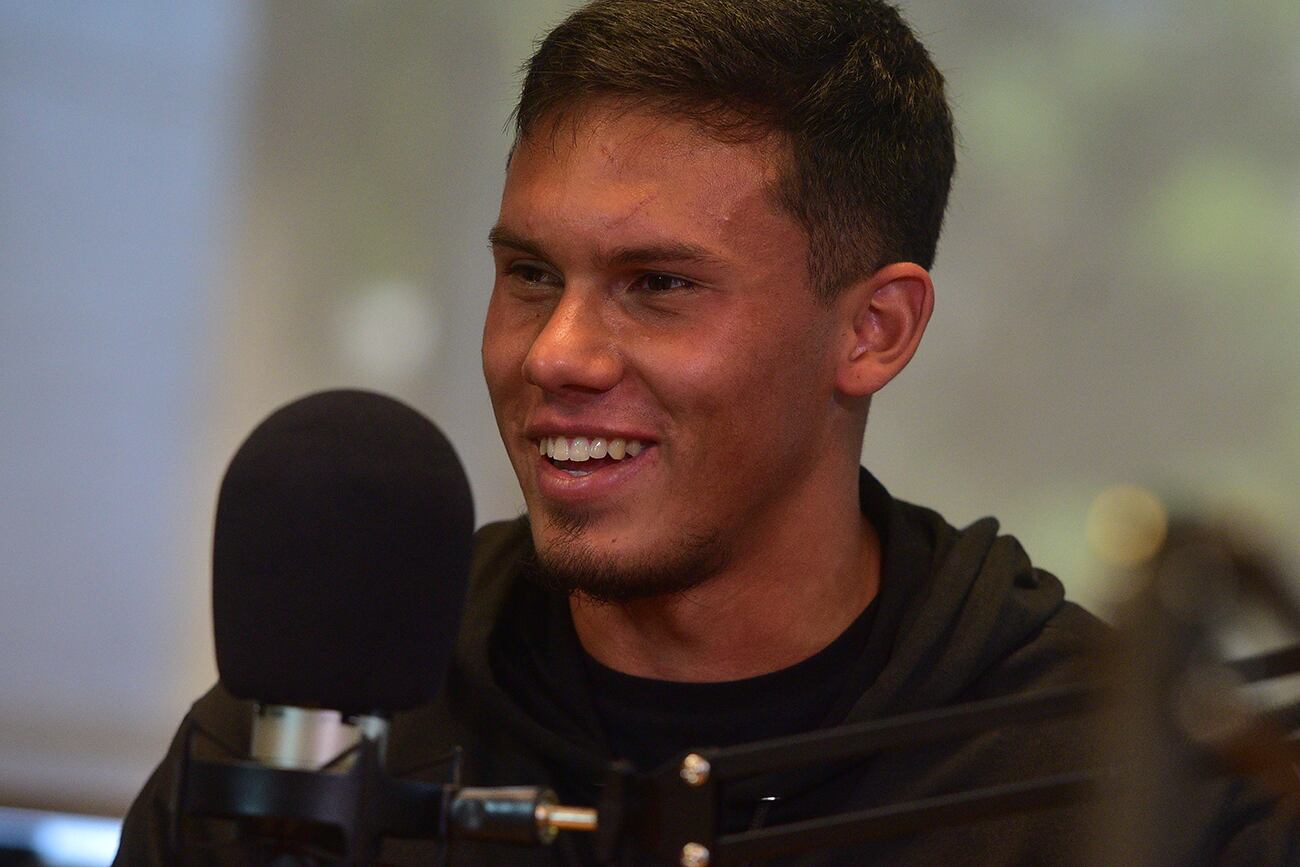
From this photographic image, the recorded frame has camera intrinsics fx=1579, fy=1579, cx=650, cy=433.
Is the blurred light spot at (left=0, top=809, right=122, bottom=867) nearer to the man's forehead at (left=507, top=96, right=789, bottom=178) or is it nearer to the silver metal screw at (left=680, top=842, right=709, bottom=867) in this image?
the man's forehead at (left=507, top=96, right=789, bottom=178)

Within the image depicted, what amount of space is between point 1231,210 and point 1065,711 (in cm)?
192

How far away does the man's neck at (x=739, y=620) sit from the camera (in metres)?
1.53

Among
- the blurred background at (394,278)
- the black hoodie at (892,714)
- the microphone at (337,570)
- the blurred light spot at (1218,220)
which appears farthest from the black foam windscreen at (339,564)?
the blurred light spot at (1218,220)

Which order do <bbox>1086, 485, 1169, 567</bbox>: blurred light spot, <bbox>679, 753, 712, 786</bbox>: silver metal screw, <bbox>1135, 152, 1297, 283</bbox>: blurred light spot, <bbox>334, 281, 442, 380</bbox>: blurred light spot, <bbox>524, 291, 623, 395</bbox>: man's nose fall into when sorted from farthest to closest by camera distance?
<bbox>334, 281, 442, 380</bbox>: blurred light spot < <bbox>1135, 152, 1297, 283</bbox>: blurred light spot < <bbox>524, 291, 623, 395</bbox>: man's nose < <bbox>679, 753, 712, 786</bbox>: silver metal screw < <bbox>1086, 485, 1169, 567</bbox>: blurred light spot

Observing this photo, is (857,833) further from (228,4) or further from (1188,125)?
(228,4)

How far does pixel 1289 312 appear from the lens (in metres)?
2.48

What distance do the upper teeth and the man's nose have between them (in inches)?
1.8

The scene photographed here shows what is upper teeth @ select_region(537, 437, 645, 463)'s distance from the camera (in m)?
1.42

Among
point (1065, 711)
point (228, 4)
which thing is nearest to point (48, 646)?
point (228, 4)

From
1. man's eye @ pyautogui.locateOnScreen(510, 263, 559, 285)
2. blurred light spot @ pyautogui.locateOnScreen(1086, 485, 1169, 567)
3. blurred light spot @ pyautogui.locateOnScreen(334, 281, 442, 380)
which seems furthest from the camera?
blurred light spot @ pyautogui.locateOnScreen(334, 281, 442, 380)

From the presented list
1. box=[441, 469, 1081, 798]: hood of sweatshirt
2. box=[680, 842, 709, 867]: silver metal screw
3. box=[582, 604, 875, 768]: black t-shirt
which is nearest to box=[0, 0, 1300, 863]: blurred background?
box=[441, 469, 1081, 798]: hood of sweatshirt

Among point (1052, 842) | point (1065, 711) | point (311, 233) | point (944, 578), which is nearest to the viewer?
point (1065, 711)

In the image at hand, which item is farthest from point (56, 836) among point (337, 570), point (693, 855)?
point (693, 855)

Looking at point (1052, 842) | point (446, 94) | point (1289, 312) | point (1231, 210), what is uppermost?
point (446, 94)
